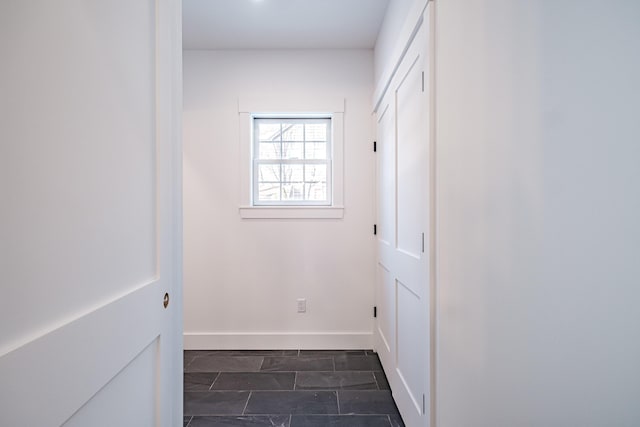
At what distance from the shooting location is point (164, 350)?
1.00m

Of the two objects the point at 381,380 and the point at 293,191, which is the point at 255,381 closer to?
the point at 381,380

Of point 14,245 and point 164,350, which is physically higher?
point 14,245

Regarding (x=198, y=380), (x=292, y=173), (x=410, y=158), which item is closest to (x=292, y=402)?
(x=198, y=380)

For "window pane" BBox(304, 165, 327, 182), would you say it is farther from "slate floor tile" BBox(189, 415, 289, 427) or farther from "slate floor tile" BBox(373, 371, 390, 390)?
"slate floor tile" BBox(189, 415, 289, 427)

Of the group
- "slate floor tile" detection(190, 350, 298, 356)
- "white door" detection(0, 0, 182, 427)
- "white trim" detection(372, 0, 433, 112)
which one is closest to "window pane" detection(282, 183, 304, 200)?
"white trim" detection(372, 0, 433, 112)

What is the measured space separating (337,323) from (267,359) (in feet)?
2.22

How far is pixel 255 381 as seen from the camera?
7.92ft

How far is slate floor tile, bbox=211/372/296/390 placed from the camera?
7.64ft

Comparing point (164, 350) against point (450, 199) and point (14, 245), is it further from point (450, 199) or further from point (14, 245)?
point (450, 199)

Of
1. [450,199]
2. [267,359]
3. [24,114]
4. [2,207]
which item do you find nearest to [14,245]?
[2,207]

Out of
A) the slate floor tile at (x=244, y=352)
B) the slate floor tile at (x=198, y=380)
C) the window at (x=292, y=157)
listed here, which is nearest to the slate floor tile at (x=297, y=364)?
the slate floor tile at (x=244, y=352)

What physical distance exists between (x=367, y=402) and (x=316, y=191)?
1.78m

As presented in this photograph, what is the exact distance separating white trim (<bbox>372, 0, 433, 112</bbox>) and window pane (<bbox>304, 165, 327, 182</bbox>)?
0.86m

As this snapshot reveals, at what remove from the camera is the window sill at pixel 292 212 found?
3008 millimetres
